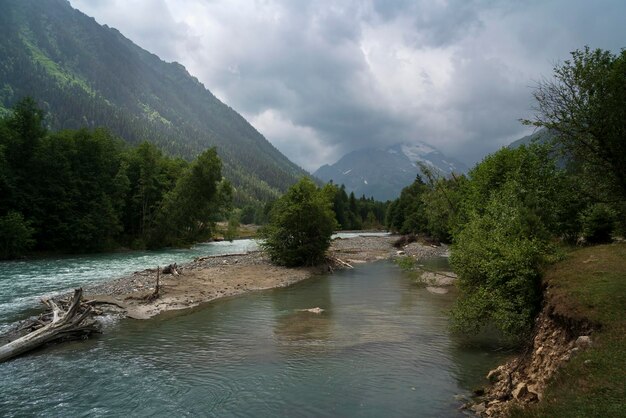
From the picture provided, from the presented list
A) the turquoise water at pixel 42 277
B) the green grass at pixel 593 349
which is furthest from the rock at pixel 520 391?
the turquoise water at pixel 42 277

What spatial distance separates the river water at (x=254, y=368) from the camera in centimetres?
1276

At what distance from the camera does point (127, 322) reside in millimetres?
23031

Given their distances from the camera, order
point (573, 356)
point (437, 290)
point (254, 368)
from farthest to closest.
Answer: point (437, 290)
point (254, 368)
point (573, 356)

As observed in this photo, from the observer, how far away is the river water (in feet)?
41.9

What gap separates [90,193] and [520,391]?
7112 cm

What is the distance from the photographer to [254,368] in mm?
16250

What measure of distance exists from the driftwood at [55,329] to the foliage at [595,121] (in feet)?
79.1

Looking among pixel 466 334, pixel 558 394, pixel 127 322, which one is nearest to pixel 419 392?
pixel 558 394

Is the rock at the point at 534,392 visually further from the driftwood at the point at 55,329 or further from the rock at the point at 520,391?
the driftwood at the point at 55,329

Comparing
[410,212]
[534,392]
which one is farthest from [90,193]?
[410,212]

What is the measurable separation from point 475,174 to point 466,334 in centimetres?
3239

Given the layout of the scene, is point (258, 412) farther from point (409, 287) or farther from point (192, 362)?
point (409, 287)

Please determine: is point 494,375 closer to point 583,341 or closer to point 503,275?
point 583,341

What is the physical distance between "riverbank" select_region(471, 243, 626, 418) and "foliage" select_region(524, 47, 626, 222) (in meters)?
3.79
